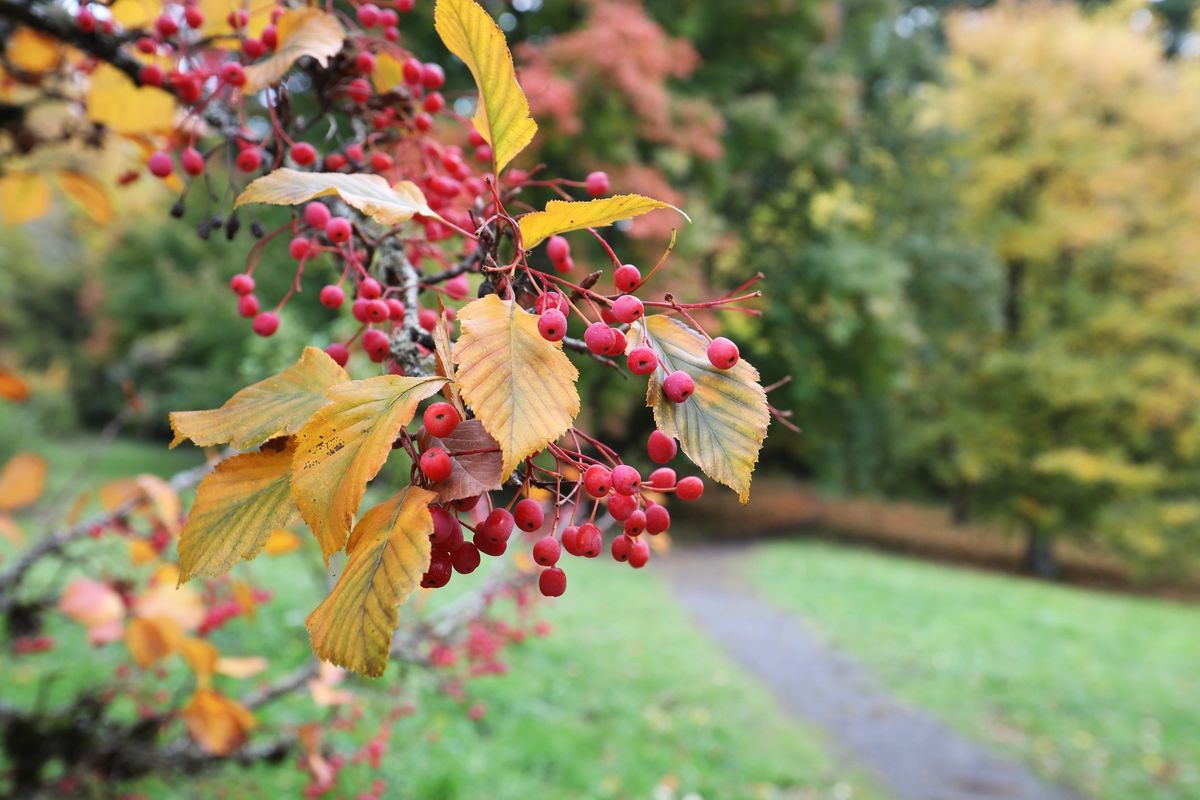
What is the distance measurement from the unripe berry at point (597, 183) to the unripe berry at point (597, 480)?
14.7 inches

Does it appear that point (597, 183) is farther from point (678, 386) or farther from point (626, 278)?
point (678, 386)

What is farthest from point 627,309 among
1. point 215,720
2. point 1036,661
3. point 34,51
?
point 1036,661

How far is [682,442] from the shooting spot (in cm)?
52

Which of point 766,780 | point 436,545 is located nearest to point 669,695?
point 766,780

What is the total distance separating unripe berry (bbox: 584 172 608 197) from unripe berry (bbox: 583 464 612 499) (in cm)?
37

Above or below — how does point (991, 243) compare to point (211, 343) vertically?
above

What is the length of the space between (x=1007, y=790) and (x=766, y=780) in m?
1.47

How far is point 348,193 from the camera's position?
0.54 m

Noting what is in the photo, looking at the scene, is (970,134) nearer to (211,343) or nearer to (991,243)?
(991,243)

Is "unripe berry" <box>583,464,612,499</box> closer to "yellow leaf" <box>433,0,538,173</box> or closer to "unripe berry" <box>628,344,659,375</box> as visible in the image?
"unripe berry" <box>628,344,659,375</box>

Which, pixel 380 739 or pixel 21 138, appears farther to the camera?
pixel 380 739

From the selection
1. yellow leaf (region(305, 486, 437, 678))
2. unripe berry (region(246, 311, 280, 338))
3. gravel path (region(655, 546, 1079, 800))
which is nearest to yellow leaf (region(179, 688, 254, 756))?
unripe berry (region(246, 311, 280, 338))

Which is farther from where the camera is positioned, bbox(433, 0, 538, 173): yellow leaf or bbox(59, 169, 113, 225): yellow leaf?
bbox(59, 169, 113, 225): yellow leaf

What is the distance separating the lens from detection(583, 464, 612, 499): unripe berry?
1.79 feet
